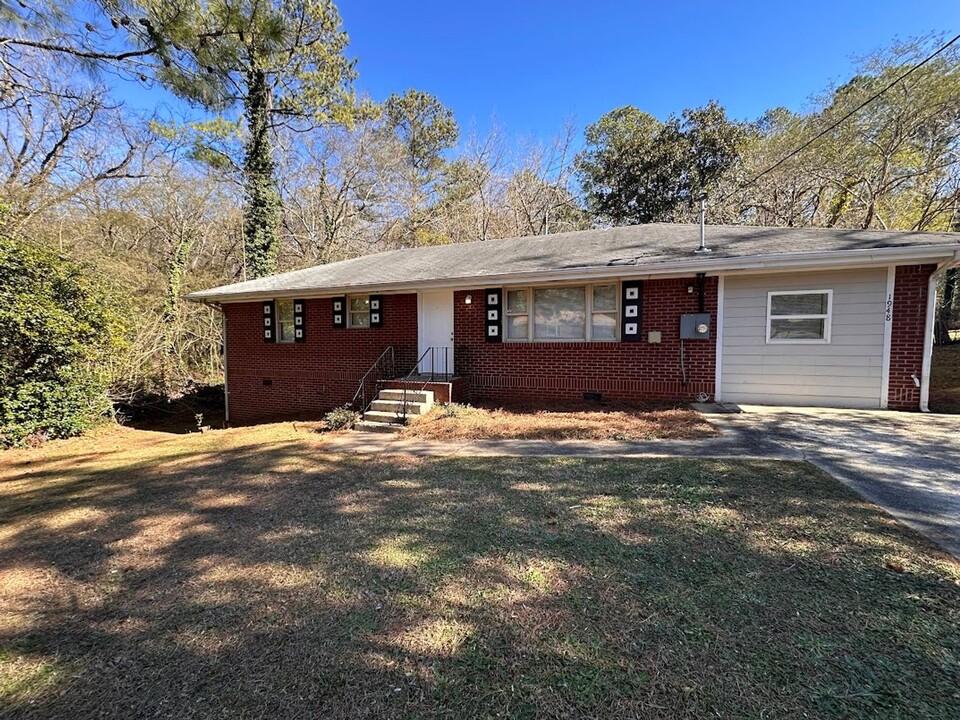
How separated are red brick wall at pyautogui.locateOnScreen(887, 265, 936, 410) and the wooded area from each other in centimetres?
886

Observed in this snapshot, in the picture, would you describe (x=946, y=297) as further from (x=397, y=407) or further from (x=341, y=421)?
(x=341, y=421)

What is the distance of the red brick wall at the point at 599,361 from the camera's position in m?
8.21

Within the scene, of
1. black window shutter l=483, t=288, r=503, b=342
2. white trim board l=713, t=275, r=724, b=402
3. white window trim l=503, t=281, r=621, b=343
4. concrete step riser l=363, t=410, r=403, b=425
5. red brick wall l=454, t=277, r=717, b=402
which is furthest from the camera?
black window shutter l=483, t=288, r=503, b=342

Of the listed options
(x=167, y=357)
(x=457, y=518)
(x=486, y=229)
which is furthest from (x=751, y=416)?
(x=486, y=229)

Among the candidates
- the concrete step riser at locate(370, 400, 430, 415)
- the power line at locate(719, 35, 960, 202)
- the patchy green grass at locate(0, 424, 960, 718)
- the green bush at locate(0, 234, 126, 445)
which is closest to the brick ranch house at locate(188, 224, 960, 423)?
the concrete step riser at locate(370, 400, 430, 415)

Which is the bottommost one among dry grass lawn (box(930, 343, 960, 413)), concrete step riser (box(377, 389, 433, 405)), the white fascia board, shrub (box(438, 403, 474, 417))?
shrub (box(438, 403, 474, 417))

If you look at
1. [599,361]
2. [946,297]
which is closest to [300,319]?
[599,361]

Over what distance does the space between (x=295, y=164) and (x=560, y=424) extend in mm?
18193

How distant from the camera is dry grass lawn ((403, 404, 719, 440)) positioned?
6.22 meters

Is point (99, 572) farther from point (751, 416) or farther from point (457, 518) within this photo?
point (751, 416)

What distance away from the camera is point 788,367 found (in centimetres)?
783

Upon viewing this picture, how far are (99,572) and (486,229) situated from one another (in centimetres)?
1988

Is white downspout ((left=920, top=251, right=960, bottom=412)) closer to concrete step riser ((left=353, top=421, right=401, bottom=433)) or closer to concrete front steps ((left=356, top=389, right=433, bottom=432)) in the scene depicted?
concrete front steps ((left=356, top=389, right=433, bottom=432))

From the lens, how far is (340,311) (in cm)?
1061
